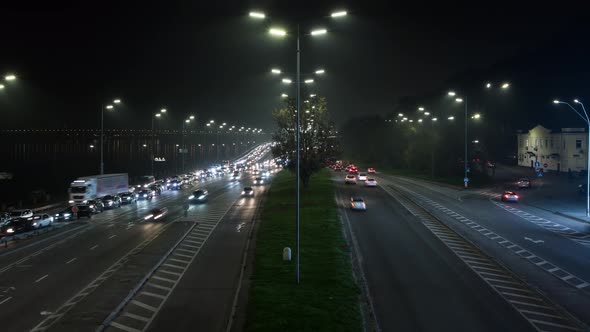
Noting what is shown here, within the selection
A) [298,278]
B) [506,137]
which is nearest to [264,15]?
[298,278]

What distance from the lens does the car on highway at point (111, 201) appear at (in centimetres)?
4975

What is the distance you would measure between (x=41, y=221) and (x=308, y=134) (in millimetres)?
30841

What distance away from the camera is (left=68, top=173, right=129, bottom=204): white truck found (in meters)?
50.0

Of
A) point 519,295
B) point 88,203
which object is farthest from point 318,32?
point 88,203

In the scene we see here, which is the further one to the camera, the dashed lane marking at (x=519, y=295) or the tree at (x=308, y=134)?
the tree at (x=308, y=134)

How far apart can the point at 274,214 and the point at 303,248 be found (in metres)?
13.5

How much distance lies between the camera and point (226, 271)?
22.2 meters

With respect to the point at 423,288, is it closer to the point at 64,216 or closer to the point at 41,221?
the point at 41,221

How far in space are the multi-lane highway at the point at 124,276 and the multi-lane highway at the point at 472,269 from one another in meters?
6.54

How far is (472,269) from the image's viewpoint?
21984mm

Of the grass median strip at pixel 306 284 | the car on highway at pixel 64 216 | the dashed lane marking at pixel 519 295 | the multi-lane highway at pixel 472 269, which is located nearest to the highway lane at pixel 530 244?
the multi-lane highway at pixel 472 269

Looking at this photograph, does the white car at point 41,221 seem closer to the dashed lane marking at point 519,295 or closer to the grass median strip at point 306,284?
the grass median strip at point 306,284

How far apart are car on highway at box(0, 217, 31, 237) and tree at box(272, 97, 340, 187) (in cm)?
2931

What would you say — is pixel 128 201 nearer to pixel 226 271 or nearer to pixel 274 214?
pixel 274 214
